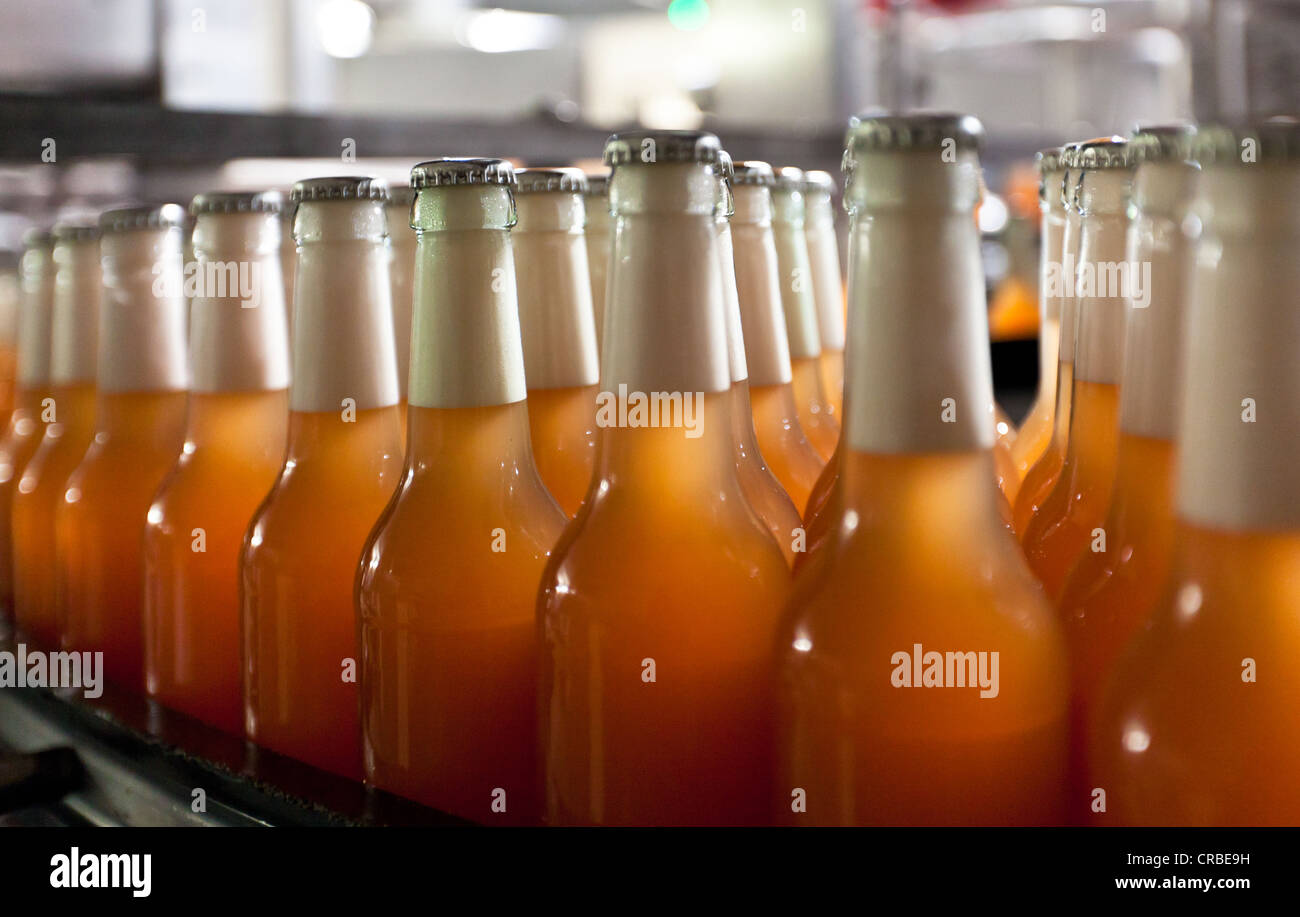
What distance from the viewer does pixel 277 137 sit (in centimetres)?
129

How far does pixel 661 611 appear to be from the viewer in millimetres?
616

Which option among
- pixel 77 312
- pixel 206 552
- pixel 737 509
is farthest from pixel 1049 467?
pixel 77 312

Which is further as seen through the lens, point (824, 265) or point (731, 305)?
point (824, 265)

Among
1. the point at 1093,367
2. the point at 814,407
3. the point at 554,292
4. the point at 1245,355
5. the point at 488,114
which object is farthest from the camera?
the point at 488,114

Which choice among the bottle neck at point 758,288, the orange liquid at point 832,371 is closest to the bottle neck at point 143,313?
the bottle neck at point 758,288

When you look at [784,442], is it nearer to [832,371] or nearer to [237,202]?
[832,371]

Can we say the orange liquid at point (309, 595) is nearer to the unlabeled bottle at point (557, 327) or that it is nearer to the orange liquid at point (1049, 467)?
the unlabeled bottle at point (557, 327)

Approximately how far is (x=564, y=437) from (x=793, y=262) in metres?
0.25

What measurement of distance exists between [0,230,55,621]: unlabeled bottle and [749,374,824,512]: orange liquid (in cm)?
76

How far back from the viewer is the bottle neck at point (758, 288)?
0.83 meters

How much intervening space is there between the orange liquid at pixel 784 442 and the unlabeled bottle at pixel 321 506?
279 mm

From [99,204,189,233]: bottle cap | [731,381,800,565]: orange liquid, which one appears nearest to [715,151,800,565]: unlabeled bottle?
[731,381,800,565]: orange liquid
